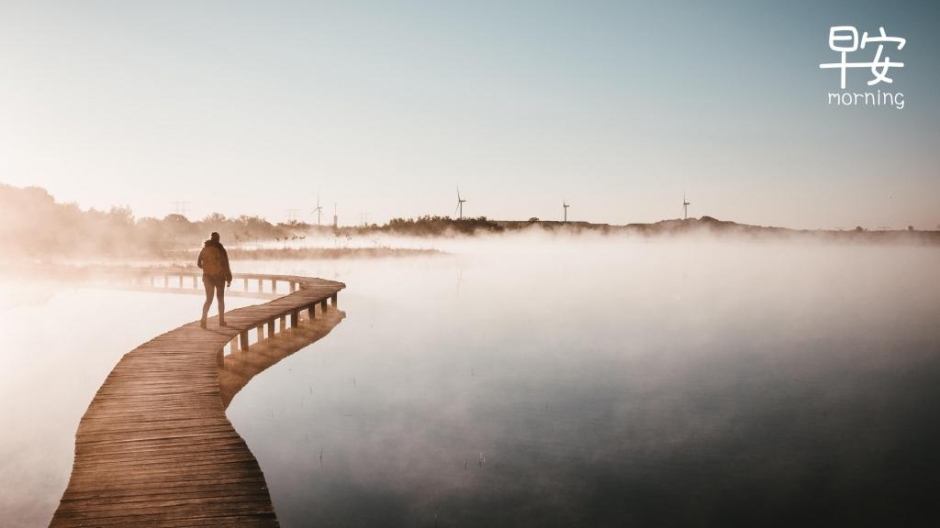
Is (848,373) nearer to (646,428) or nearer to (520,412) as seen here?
(646,428)

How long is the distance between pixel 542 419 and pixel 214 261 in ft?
31.7

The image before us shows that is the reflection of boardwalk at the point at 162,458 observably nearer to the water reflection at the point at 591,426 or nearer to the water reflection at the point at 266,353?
the water reflection at the point at 266,353

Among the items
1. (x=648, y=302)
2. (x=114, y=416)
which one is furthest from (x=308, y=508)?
(x=648, y=302)

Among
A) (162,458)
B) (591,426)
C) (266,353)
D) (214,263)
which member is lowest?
(591,426)

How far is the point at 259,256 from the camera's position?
7938cm

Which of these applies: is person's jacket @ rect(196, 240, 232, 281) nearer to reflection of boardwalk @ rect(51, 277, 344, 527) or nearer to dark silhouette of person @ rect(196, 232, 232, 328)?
dark silhouette of person @ rect(196, 232, 232, 328)

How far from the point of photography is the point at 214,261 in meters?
17.1

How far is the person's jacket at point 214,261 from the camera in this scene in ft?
55.9

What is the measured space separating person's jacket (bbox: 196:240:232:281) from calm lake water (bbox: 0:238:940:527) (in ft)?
12.1

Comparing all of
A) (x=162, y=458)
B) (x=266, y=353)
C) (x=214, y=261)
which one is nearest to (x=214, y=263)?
(x=214, y=261)

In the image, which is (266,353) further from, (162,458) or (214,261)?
(162,458)

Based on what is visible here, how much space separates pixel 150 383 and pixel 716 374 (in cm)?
2035

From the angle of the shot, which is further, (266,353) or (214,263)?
(266,353)

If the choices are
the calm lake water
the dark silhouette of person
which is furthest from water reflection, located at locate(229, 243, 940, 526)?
the dark silhouette of person
